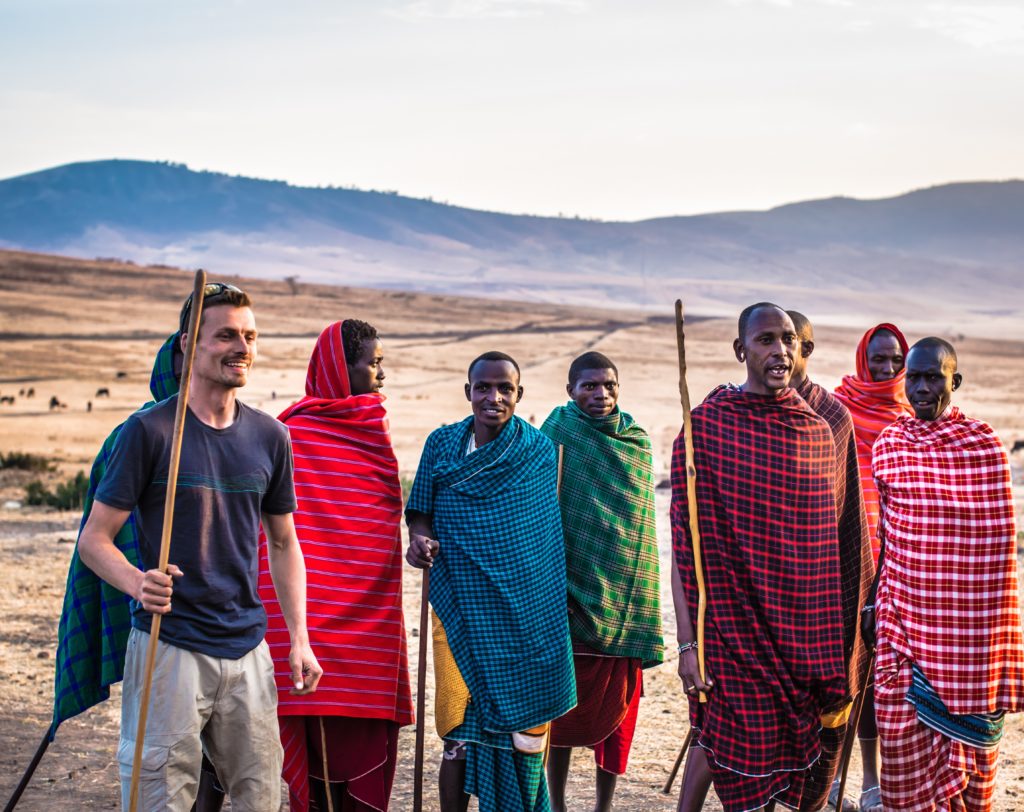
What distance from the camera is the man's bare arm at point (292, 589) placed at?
4062 mm

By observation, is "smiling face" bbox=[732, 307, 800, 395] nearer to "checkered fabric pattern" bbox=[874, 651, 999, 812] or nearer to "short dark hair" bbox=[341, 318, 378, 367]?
"checkered fabric pattern" bbox=[874, 651, 999, 812]

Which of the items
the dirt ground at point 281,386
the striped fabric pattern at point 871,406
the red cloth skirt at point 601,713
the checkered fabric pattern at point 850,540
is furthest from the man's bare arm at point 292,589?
the striped fabric pattern at point 871,406

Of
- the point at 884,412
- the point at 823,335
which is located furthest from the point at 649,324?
the point at 884,412

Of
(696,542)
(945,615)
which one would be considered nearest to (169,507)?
(696,542)

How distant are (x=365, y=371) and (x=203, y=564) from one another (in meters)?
1.42

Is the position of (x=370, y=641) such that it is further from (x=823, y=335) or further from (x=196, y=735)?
(x=823, y=335)

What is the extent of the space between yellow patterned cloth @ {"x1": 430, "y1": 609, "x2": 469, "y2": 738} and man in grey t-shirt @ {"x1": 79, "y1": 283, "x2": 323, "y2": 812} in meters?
0.98

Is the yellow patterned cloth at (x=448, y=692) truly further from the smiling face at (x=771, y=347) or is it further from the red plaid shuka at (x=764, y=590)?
the smiling face at (x=771, y=347)

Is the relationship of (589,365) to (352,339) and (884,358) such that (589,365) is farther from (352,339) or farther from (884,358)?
(884,358)

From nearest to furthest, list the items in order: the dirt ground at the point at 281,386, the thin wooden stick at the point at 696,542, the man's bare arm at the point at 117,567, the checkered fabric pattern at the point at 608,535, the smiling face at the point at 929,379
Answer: the man's bare arm at the point at 117,567 < the thin wooden stick at the point at 696,542 < the smiling face at the point at 929,379 < the checkered fabric pattern at the point at 608,535 < the dirt ground at the point at 281,386

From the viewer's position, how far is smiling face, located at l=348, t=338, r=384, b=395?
4980mm

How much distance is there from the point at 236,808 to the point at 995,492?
2931 mm

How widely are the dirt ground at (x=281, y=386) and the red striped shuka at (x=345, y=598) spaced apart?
3.00ft

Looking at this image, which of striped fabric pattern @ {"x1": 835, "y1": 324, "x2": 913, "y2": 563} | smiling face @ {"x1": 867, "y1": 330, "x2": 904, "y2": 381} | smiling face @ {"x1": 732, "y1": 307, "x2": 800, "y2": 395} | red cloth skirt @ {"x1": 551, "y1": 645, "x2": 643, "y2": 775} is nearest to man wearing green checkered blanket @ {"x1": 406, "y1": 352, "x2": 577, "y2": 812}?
red cloth skirt @ {"x1": 551, "y1": 645, "x2": 643, "y2": 775}
